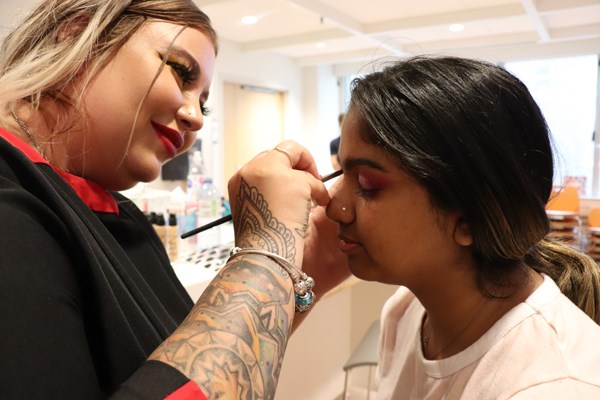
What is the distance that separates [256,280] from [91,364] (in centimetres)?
20

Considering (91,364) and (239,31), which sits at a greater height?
(239,31)

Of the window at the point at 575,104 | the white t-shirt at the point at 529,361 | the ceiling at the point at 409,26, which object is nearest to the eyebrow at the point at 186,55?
the white t-shirt at the point at 529,361

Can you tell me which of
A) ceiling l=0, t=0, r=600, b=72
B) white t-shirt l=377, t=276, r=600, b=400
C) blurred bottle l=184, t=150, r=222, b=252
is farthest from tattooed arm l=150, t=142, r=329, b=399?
ceiling l=0, t=0, r=600, b=72

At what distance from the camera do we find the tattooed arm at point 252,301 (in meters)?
0.51

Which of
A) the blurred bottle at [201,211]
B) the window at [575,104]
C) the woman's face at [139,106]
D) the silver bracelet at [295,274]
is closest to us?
the silver bracelet at [295,274]

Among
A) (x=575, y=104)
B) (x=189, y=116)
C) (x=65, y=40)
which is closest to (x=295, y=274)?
(x=189, y=116)

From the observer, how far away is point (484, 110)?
0.80m

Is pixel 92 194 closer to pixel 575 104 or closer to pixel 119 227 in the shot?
pixel 119 227

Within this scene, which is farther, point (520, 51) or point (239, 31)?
point (520, 51)

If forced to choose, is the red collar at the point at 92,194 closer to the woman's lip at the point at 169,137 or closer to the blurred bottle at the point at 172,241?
the woman's lip at the point at 169,137

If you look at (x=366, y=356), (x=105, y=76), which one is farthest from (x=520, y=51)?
(x=105, y=76)

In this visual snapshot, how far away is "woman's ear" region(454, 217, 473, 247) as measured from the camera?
0.85 metres

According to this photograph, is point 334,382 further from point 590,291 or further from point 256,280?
point 256,280

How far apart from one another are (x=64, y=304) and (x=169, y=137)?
0.40 metres
